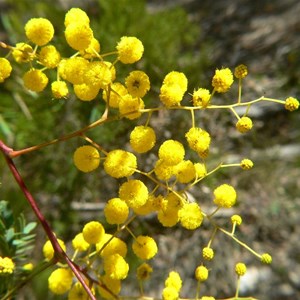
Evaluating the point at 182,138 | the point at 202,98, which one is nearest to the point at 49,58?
the point at 202,98

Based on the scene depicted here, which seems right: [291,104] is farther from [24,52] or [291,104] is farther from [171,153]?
[24,52]

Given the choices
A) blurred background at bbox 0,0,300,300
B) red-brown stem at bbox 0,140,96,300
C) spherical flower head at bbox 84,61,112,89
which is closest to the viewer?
spherical flower head at bbox 84,61,112,89

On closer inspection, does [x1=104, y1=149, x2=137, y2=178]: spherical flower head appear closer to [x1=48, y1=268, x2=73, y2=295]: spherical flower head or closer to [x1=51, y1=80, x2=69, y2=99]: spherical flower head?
[x1=51, y1=80, x2=69, y2=99]: spherical flower head

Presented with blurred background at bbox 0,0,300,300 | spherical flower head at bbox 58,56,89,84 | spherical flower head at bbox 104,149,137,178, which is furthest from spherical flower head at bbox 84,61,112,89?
blurred background at bbox 0,0,300,300

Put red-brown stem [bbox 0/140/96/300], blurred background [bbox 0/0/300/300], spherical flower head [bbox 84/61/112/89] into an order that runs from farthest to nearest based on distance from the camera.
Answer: blurred background [bbox 0/0/300/300] → red-brown stem [bbox 0/140/96/300] → spherical flower head [bbox 84/61/112/89]

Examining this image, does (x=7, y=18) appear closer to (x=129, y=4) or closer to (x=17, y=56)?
(x=129, y=4)

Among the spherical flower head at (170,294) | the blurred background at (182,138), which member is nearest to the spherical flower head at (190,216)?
the spherical flower head at (170,294)
